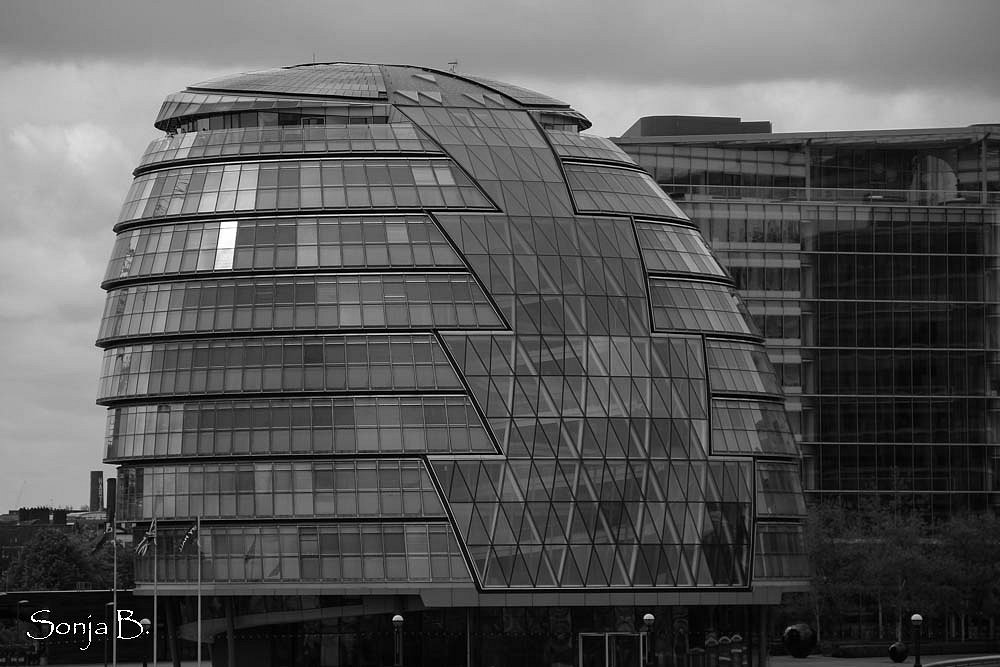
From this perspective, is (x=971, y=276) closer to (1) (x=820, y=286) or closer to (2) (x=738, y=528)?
(1) (x=820, y=286)

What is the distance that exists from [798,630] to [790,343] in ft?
132

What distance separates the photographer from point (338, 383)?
95.9 m

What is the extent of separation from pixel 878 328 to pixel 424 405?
206 feet

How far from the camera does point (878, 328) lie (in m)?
150

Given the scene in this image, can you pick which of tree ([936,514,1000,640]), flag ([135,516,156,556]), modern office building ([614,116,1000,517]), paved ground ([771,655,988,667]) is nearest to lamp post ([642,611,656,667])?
paved ground ([771,655,988,667])

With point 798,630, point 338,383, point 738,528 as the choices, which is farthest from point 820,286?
point 338,383

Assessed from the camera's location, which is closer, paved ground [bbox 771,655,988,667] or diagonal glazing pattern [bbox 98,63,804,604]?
diagonal glazing pattern [bbox 98,63,804,604]

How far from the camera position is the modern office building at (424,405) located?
9544 centimetres

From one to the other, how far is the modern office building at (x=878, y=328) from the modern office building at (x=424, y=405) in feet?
152

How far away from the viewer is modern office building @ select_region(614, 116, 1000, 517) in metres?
148

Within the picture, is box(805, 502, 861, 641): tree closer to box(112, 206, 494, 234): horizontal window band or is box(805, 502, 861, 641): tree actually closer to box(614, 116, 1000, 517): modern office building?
box(614, 116, 1000, 517): modern office building

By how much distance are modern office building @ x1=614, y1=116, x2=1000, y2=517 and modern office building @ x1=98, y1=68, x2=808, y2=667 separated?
46245 mm
